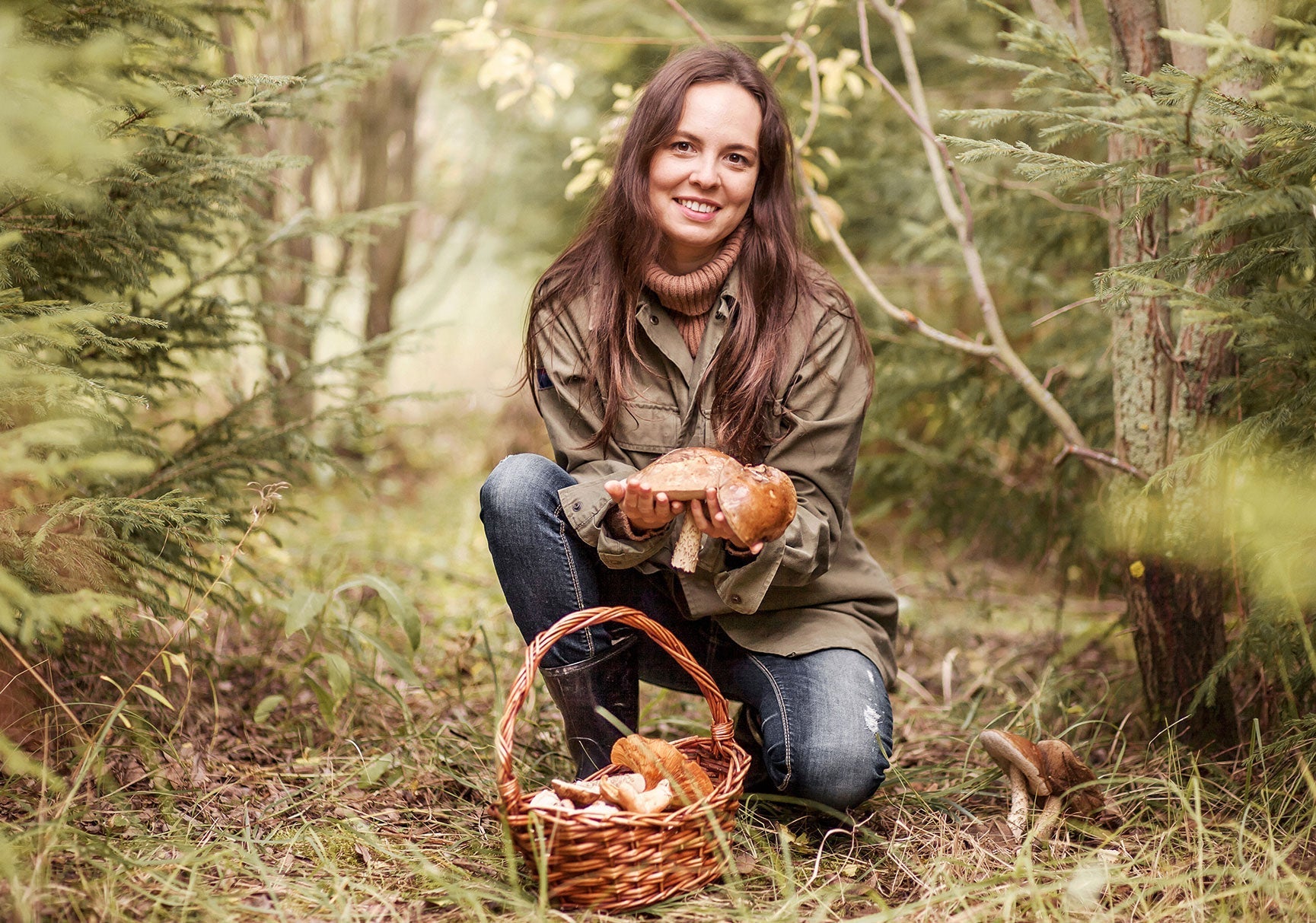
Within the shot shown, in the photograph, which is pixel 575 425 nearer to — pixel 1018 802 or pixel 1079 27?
pixel 1018 802

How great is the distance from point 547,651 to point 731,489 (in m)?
0.54

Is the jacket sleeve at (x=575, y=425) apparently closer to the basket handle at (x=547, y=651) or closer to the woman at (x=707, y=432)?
the woman at (x=707, y=432)

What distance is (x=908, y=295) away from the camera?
4.59 m

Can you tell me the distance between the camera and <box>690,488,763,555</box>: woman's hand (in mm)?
1850

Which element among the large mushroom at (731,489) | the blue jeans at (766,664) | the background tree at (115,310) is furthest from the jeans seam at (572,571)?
the background tree at (115,310)

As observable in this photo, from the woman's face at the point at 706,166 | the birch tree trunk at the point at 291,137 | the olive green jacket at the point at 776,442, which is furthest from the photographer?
the birch tree trunk at the point at 291,137

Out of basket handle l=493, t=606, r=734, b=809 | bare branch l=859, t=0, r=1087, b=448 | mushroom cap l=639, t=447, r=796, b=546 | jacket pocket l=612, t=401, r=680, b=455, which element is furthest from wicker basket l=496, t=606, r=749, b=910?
bare branch l=859, t=0, r=1087, b=448

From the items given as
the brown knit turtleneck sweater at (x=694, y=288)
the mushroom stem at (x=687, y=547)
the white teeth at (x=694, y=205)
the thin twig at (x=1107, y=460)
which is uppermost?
the white teeth at (x=694, y=205)

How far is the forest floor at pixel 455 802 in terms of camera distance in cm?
174

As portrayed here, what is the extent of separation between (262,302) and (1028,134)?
9.08 feet

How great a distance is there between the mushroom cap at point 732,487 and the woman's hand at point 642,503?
18 millimetres

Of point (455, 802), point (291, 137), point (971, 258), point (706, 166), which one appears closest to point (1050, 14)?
point (971, 258)

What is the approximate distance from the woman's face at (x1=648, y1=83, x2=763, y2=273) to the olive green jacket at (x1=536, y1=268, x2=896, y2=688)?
164 millimetres

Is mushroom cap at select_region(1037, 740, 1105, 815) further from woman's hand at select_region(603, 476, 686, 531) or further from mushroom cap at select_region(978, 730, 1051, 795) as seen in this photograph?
woman's hand at select_region(603, 476, 686, 531)
